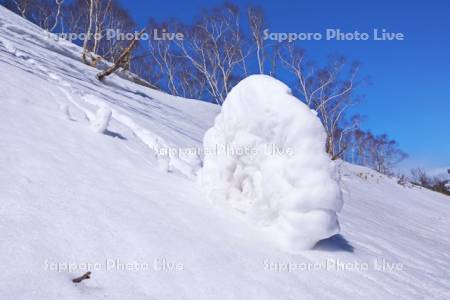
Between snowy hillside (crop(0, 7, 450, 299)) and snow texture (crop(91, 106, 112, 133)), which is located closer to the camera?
snowy hillside (crop(0, 7, 450, 299))

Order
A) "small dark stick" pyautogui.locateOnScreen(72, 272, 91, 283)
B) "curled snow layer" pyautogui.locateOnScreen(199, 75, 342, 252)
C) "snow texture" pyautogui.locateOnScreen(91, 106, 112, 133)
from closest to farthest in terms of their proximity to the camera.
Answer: "small dark stick" pyautogui.locateOnScreen(72, 272, 91, 283)
"curled snow layer" pyautogui.locateOnScreen(199, 75, 342, 252)
"snow texture" pyautogui.locateOnScreen(91, 106, 112, 133)

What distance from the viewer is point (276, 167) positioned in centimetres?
215

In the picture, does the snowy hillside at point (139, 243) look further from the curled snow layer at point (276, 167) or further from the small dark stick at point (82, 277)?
the curled snow layer at point (276, 167)

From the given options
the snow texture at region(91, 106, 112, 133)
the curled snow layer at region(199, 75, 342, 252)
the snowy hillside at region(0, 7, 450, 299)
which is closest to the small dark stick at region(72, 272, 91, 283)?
the snowy hillside at region(0, 7, 450, 299)

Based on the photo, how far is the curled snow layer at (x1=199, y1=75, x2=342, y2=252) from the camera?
6.66 feet

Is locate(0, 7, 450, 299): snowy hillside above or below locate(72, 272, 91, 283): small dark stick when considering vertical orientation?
above

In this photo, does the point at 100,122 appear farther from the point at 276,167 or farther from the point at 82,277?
the point at 82,277

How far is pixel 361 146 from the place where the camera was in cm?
2973

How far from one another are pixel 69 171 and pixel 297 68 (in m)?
17.2

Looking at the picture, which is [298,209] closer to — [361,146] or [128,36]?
[128,36]

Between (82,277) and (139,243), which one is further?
(139,243)

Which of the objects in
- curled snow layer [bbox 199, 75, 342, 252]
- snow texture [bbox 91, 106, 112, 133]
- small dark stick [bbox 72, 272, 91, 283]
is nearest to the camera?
small dark stick [bbox 72, 272, 91, 283]

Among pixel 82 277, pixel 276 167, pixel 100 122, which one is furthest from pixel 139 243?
pixel 100 122

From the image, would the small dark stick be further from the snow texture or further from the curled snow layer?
the snow texture
